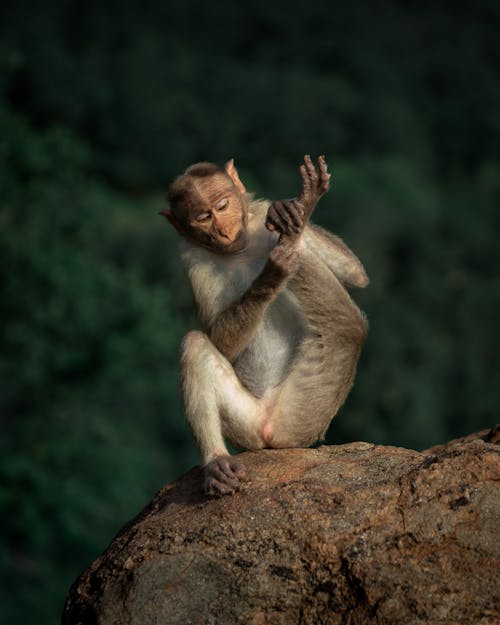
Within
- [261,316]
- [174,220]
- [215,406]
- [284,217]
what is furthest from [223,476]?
[174,220]

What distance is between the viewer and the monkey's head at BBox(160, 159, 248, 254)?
23.7 ft

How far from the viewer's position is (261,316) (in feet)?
22.9

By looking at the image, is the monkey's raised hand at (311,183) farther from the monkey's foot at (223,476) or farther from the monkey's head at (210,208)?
the monkey's foot at (223,476)

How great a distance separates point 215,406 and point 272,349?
79cm

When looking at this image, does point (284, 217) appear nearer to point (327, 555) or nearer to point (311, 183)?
point (311, 183)

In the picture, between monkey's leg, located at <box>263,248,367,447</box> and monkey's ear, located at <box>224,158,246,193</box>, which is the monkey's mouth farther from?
monkey's leg, located at <box>263,248,367,447</box>

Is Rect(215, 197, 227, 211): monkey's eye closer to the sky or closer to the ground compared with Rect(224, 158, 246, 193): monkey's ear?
closer to the ground

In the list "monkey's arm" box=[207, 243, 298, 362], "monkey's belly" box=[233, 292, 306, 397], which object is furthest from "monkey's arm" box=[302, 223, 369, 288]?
"monkey's arm" box=[207, 243, 298, 362]

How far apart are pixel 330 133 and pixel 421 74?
13.3 metres

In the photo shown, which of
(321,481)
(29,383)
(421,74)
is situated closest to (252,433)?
(321,481)

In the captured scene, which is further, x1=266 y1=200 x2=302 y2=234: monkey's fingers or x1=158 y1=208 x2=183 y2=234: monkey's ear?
x1=158 y1=208 x2=183 y2=234: monkey's ear

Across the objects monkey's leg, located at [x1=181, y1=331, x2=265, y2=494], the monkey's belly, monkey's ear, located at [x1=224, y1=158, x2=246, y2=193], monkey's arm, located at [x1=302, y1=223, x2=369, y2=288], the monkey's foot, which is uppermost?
monkey's ear, located at [x1=224, y1=158, x2=246, y2=193]

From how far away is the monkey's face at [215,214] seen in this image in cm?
723

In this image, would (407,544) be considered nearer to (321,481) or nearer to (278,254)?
(321,481)
